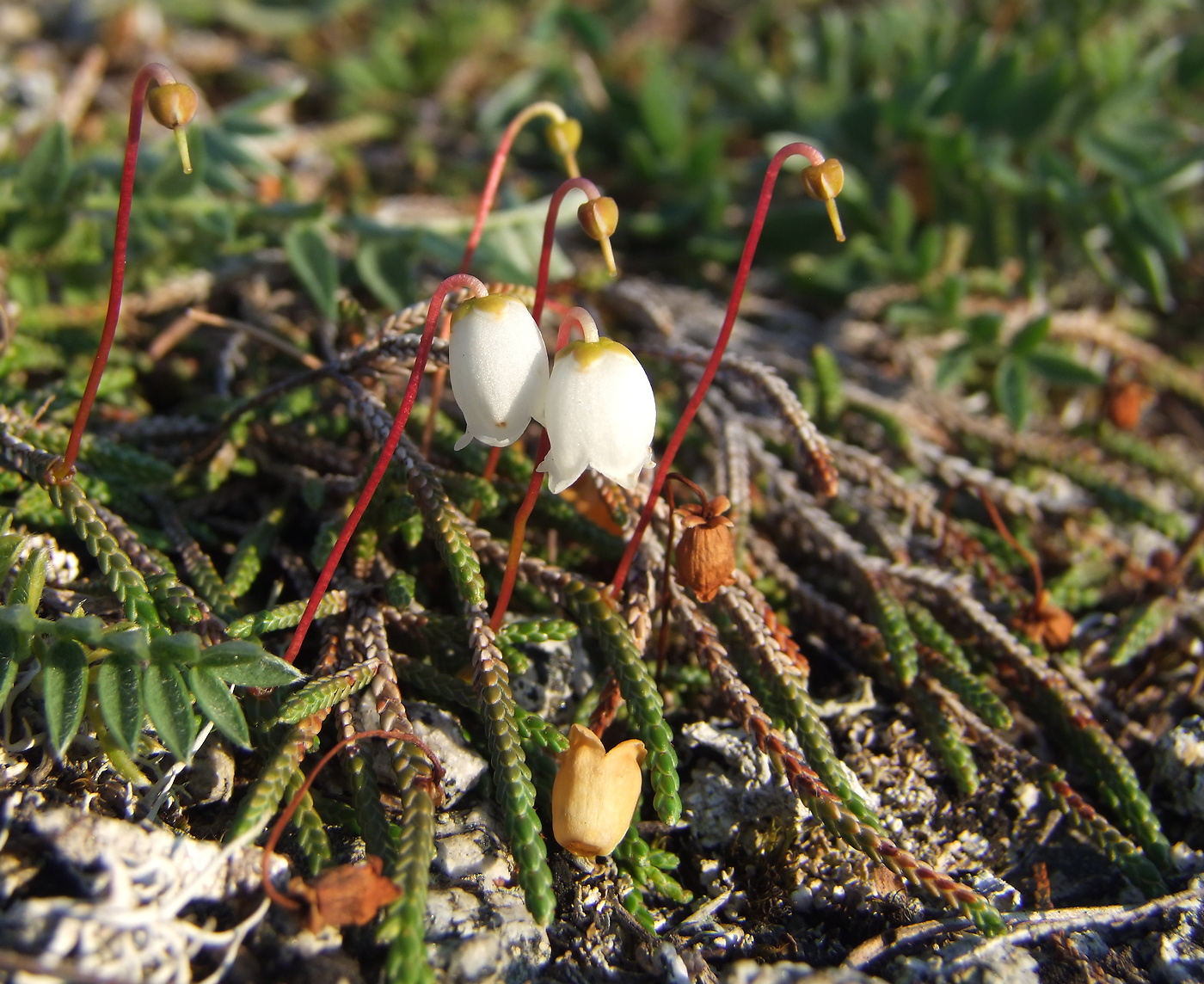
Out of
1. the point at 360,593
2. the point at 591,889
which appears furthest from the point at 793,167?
the point at 591,889

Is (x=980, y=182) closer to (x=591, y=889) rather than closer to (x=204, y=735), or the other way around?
(x=591, y=889)

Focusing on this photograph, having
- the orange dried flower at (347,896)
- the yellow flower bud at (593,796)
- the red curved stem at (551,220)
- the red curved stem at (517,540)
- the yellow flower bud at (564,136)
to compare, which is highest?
the yellow flower bud at (564,136)

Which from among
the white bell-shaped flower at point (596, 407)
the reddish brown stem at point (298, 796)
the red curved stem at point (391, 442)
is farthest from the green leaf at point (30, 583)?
the white bell-shaped flower at point (596, 407)

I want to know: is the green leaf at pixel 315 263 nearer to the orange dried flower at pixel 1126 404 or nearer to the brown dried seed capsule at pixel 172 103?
the brown dried seed capsule at pixel 172 103

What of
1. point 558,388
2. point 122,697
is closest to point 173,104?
point 558,388

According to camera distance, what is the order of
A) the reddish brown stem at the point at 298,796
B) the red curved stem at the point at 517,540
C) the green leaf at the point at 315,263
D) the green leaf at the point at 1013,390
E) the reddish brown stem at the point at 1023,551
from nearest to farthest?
the reddish brown stem at the point at 298,796
the red curved stem at the point at 517,540
the reddish brown stem at the point at 1023,551
the green leaf at the point at 315,263
the green leaf at the point at 1013,390

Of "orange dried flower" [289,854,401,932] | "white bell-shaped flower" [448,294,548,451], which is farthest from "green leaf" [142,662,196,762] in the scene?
"white bell-shaped flower" [448,294,548,451]
